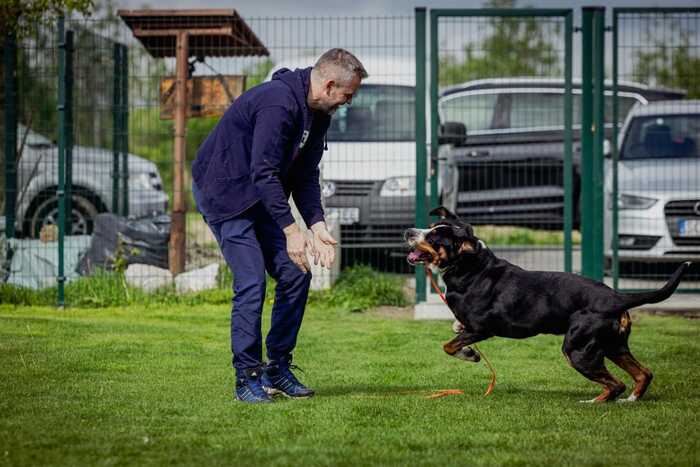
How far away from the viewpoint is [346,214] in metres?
10.8

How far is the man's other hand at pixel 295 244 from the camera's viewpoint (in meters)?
5.19

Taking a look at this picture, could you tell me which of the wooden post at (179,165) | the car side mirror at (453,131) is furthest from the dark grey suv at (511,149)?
the wooden post at (179,165)

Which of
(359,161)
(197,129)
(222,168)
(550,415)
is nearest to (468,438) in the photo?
(550,415)

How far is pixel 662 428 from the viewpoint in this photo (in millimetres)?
4918

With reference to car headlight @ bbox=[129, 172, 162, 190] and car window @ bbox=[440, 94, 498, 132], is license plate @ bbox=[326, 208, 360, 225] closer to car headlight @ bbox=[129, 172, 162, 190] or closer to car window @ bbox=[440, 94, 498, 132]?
→ car window @ bbox=[440, 94, 498, 132]

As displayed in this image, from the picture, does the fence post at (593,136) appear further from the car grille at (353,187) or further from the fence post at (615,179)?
the car grille at (353,187)

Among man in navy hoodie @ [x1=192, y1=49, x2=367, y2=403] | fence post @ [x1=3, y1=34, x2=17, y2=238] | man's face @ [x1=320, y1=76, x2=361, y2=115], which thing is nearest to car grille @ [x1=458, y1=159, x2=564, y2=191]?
fence post @ [x1=3, y1=34, x2=17, y2=238]

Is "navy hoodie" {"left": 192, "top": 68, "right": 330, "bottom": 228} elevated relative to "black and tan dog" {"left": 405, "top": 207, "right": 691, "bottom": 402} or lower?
elevated

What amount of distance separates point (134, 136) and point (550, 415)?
742 centimetres

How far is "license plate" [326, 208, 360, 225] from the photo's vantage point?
424 inches

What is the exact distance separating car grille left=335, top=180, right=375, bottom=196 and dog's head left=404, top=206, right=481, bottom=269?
173 inches

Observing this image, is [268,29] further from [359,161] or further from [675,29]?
[675,29]

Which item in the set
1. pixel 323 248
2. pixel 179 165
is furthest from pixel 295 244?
pixel 179 165

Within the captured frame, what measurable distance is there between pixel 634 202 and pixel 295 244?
20.8ft
